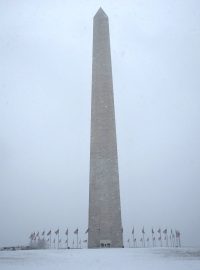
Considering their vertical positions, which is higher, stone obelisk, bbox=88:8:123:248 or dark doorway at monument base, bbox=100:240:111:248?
stone obelisk, bbox=88:8:123:248

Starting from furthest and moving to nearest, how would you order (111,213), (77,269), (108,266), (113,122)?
(113,122) < (111,213) < (108,266) < (77,269)

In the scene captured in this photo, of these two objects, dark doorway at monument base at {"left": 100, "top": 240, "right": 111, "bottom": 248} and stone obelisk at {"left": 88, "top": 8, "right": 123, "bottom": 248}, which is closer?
dark doorway at monument base at {"left": 100, "top": 240, "right": 111, "bottom": 248}

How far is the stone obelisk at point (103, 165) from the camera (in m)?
24.2

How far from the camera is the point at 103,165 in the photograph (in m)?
25.1

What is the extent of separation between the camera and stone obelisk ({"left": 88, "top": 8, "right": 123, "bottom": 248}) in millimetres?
24188

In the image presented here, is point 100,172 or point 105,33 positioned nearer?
point 100,172

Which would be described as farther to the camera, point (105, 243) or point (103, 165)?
point (103, 165)

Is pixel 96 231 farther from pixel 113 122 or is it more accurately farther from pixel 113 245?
pixel 113 122

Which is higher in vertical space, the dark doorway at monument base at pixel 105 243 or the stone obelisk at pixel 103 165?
the stone obelisk at pixel 103 165

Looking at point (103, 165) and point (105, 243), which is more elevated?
point (103, 165)

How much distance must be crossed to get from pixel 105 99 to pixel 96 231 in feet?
28.7

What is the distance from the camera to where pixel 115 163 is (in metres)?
25.4

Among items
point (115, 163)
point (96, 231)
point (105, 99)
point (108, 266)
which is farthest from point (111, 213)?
point (108, 266)

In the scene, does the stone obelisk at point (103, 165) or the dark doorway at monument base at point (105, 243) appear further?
the stone obelisk at point (103, 165)
